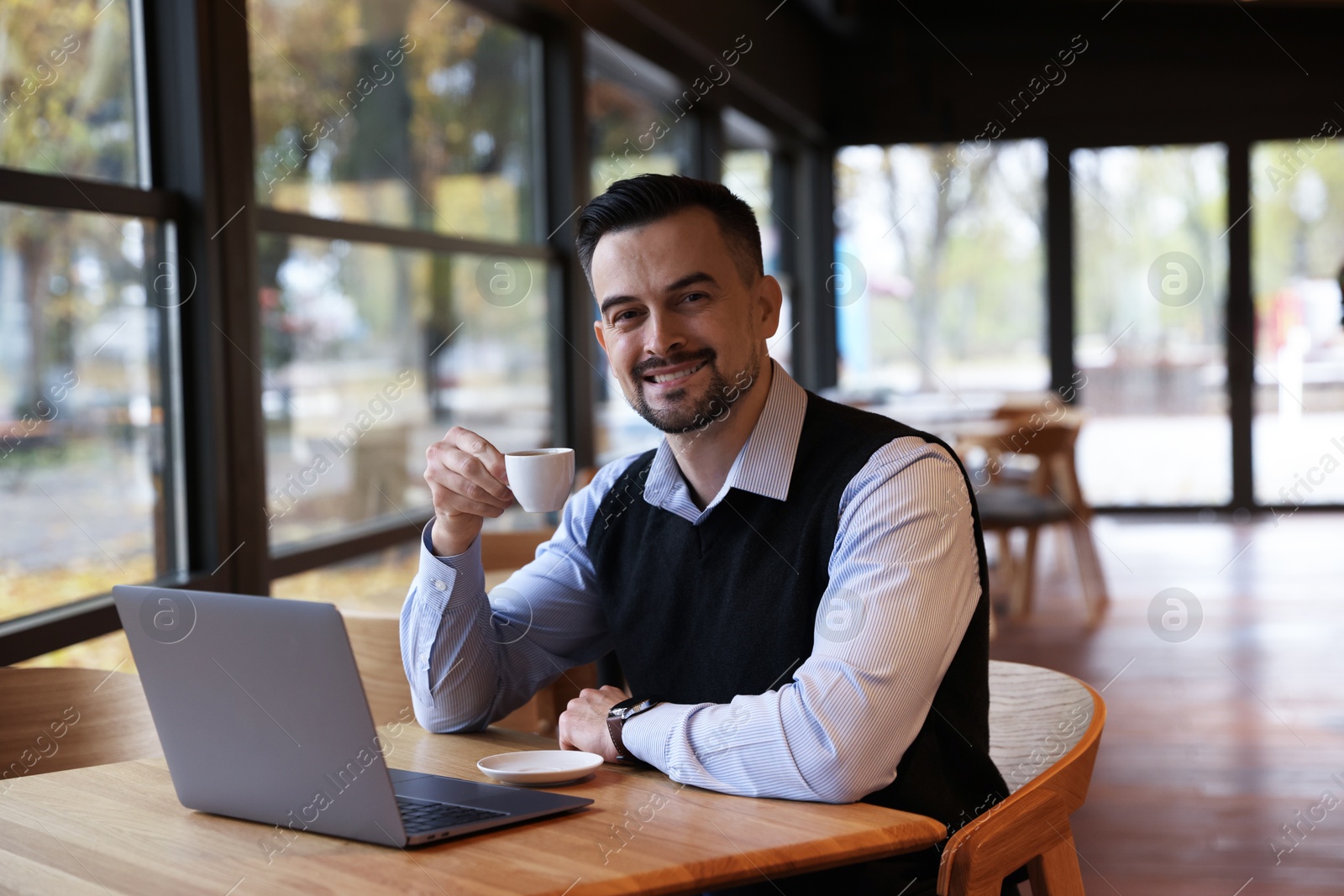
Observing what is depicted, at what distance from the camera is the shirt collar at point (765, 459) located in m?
1.51

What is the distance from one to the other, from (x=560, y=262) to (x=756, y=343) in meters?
3.29

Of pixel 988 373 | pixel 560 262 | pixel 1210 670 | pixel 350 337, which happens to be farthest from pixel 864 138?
pixel 350 337

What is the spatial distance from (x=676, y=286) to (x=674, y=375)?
0.39 ft

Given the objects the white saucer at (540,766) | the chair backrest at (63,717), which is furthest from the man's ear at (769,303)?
the chair backrest at (63,717)

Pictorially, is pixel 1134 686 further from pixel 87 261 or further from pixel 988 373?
pixel 988 373

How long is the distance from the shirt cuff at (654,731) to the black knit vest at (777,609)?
18cm

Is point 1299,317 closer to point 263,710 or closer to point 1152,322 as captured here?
point 1152,322

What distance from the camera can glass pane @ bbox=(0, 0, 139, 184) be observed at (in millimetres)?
2418

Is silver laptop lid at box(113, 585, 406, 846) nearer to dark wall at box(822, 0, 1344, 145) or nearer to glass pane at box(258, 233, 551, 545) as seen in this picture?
glass pane at box(258, 233, 551, 545)

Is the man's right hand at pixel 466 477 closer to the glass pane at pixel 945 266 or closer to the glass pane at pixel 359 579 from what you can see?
the glass pane at pixel 359 579

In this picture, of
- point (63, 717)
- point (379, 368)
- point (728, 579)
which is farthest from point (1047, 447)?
point (63, 717)

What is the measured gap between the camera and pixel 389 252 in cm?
383

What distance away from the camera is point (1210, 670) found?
4.58m

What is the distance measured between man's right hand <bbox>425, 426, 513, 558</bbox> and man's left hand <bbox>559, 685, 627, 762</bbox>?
25 cm
